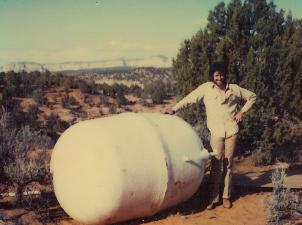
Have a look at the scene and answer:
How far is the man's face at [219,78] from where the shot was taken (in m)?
7.38

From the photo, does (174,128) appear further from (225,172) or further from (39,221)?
(39,221)

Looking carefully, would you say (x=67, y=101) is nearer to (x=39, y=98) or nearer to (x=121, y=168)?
(x=39, y=98)

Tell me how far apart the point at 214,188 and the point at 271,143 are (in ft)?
19.2

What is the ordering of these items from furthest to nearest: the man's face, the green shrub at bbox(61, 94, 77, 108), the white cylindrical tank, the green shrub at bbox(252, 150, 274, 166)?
1. the green shrub at bbox(61, 94, 77, 108)
2. the green shrub at bbox(252, 150, 274, 166)
3. the man's face
4. the white cylindrical tank

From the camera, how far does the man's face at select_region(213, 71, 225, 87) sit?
7.38 m

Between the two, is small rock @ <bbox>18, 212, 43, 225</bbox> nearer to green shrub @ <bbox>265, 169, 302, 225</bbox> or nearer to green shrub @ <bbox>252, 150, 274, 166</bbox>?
green shrub @ <bbox>265, 169, 302, 225</bbox>

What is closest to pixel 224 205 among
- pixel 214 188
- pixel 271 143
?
pixel 214 188

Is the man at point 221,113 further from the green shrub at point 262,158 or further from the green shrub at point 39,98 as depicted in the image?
the green shrub at point 39,98

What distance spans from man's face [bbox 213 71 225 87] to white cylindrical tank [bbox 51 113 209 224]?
43.2 inches

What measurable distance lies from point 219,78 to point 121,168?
232 centimetres

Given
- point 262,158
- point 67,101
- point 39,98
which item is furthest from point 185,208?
point 67,101

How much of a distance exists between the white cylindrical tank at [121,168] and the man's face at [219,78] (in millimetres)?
1098

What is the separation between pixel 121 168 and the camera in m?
6.06

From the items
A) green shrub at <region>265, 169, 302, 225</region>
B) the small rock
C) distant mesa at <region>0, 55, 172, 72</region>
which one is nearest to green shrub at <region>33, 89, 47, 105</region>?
the small rock
